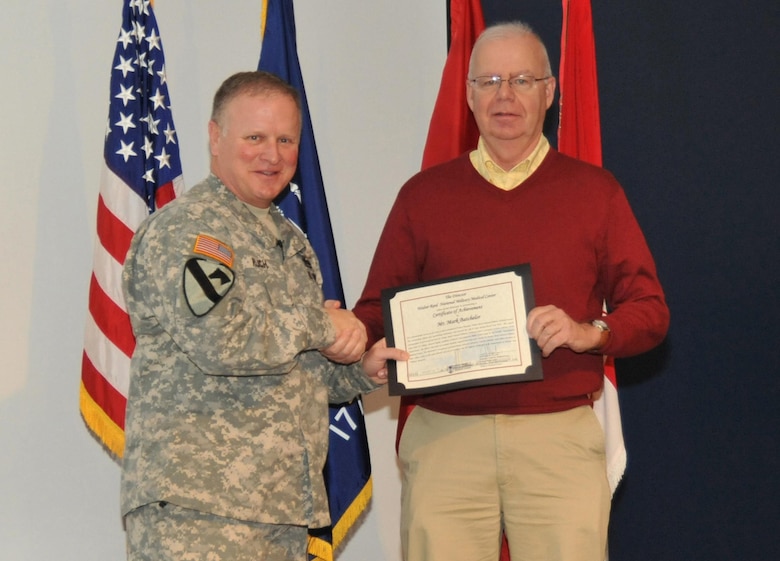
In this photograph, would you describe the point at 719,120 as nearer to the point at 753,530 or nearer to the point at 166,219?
the point at 753,530

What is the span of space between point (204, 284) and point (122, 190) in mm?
1424

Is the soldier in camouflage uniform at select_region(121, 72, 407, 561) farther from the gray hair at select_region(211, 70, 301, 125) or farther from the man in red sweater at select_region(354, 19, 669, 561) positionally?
the man in red sweater at select_region(354, 19, 669, 561)

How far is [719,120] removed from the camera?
381 centimetres

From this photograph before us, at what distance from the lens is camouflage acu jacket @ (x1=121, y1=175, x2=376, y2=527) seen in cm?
236

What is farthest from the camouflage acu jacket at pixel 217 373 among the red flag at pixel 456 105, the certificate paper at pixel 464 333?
the red flag at pixel 456 105

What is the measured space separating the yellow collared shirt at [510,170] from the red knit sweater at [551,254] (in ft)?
0.08

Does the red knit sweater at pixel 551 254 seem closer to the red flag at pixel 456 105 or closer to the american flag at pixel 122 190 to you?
the red flag at pixel 456 105

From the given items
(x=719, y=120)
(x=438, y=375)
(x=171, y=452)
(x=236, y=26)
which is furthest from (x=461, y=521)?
(x=236, y=26)

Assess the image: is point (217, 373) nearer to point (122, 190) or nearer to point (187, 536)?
point (187, 536)

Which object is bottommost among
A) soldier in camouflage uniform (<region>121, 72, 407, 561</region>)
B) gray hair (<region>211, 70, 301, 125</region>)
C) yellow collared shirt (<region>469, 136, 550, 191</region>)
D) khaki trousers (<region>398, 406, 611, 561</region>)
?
khaki trousers (<region>398, 406, 611, 561</region>)

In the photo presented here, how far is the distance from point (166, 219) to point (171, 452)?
593 millimetres

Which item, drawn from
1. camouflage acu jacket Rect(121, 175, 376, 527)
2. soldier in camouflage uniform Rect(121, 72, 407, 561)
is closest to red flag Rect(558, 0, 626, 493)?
soldier in camouflage uniform Rect(121, 72, 407, 561)

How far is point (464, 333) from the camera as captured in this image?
8.93ft

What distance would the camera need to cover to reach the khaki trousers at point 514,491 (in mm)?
2713
